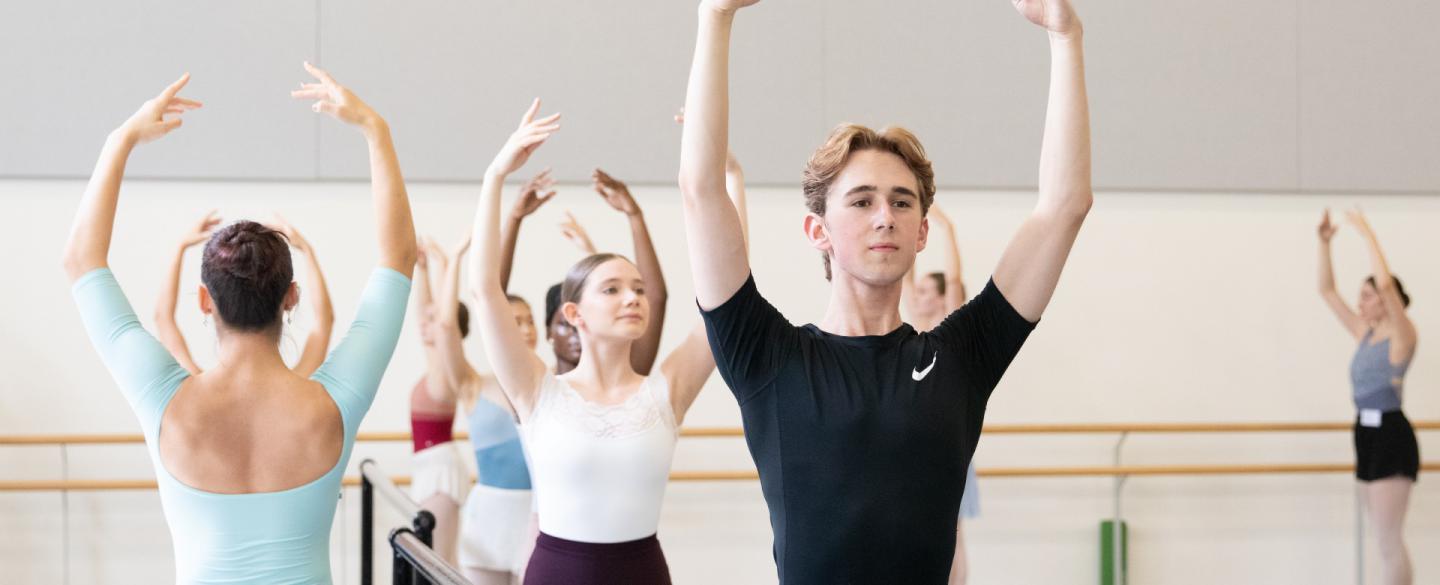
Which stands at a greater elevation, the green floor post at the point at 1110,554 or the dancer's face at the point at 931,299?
the dancer's face at the point at 931,299

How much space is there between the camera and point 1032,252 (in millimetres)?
1431

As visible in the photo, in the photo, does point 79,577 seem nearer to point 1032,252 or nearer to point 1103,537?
point 1103,537

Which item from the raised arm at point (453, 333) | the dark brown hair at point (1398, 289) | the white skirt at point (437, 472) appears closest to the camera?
the raised arm at point (453, 333)

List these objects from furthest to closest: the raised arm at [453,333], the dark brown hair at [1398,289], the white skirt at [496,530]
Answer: the dark brown hair at [1398,289]
the raised arm at [453,333]
the white skirt at [496,530]

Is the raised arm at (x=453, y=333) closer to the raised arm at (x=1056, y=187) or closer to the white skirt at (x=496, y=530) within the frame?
the white skirt at (x=496, y=530)

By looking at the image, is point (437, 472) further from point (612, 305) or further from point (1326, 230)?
point (1326, 230)

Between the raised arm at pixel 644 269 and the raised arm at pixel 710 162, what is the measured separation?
4.40 feet

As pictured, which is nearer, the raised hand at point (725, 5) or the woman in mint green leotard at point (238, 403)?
the raised hand at point (725, 5)

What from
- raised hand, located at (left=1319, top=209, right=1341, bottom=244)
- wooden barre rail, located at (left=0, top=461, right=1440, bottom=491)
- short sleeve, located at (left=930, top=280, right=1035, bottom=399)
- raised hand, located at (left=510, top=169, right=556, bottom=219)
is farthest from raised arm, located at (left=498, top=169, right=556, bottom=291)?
raised hand, located at (left=1319, top=209, right=1341, bottom=244)

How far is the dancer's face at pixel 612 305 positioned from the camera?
2.47 meters

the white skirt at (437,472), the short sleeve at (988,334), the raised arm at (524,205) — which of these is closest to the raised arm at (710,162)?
the short sleeve at (988,334)

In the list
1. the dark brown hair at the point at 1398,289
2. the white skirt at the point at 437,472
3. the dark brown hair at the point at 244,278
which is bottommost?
the white skirt at the point at 437,472

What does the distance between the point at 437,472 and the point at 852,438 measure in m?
3.00

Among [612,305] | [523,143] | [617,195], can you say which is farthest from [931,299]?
[523,143]
